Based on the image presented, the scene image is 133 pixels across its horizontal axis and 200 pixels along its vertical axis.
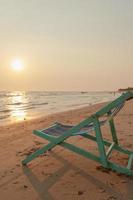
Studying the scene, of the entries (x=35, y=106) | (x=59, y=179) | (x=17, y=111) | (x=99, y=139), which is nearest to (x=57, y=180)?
(x=59, y=179)

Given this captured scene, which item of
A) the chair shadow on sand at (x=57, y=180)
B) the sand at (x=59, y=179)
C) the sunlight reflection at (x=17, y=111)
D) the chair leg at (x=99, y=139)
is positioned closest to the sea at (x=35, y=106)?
the sunlight reflection at (x=17, y=111)

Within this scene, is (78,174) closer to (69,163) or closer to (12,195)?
(69,163)

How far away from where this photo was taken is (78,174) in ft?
16.0

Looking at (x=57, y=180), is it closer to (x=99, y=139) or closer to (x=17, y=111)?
(x=99, y=139)

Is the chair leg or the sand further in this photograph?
the chair leg

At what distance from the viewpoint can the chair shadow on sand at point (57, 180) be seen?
404cm

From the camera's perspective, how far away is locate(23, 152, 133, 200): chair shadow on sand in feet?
13.3

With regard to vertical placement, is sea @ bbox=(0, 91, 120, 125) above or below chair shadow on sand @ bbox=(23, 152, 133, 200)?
below

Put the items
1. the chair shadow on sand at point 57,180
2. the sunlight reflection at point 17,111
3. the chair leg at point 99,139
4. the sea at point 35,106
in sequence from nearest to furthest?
the chair shadow on sand at point 57,180, the chair leg at point 99,139, the sunlight reflection at point 17,111, the sea at point 35,106

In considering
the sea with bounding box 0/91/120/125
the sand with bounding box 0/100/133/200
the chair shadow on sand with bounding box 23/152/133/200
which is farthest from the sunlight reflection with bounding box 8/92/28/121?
the chair shadow on sand with bounding box 23/152/133/200

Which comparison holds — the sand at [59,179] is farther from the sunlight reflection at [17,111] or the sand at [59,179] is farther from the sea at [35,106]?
the sunlight reflection at [17,111]

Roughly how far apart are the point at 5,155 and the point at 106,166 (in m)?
2.57

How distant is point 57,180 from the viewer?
4.64 m

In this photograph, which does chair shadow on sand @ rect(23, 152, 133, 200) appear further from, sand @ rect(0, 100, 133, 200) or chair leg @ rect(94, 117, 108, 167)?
chair leg @ rect(94, 117, 108, 167)
